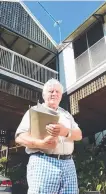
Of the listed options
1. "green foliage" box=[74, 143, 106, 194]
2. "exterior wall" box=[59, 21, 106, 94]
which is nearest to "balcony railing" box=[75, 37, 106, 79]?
"exterior wall" box=[59, 21, 106, 94]

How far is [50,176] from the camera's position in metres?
1.38

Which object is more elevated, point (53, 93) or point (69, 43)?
point (69, 43)

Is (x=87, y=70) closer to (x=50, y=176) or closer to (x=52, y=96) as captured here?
(x=52, y=96)

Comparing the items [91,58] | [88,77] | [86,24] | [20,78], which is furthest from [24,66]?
[86,24]

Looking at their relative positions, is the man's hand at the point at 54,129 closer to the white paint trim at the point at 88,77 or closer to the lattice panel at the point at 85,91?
the lattice panel at the point at 85,91

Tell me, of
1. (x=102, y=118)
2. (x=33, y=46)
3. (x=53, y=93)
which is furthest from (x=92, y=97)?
(x=53, y=93)

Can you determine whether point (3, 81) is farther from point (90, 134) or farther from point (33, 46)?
point (90, 134)

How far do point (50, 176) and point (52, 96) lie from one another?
1.80 ft

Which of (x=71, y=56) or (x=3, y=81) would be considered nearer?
(x=3, y=81)

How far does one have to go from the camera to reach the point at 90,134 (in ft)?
32.8

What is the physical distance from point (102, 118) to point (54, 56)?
3290 mm

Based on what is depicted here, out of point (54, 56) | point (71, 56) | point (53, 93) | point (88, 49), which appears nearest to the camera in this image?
point (53, 93)

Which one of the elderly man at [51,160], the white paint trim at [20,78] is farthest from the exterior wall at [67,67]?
the elderly man at [51,160]

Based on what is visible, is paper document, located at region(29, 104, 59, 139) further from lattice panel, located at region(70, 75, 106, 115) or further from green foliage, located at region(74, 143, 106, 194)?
green foliage, located at region(74, 143, 106, 194)
